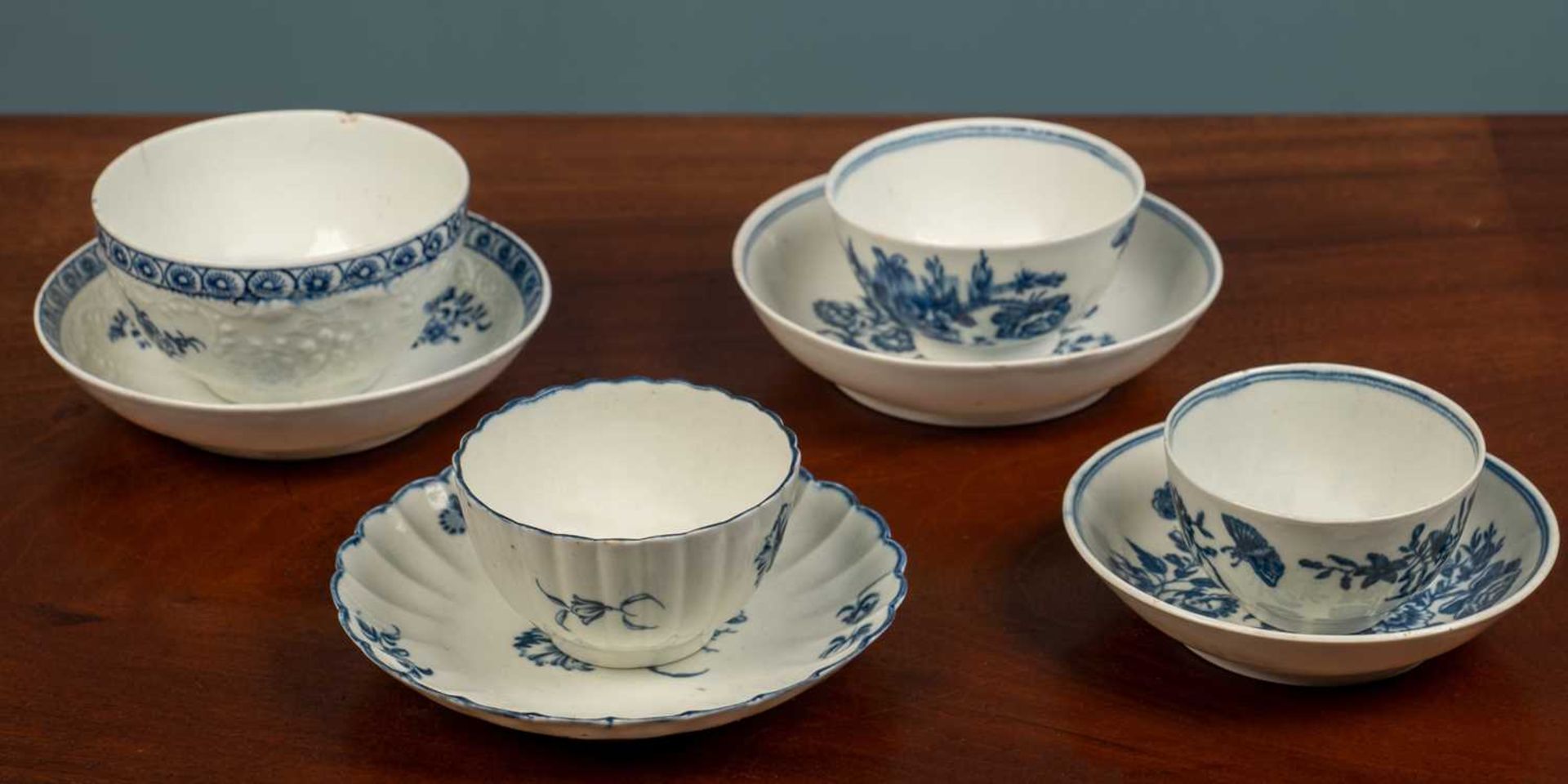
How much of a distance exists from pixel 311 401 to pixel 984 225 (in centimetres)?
47

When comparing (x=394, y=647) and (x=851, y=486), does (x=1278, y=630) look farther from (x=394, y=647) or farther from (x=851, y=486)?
(x=394, y=647)

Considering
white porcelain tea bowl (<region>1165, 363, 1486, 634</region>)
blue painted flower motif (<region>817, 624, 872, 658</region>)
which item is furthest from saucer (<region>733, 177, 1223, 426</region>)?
blue painted flower motif (<region>817, 624, 872, 658</region>)

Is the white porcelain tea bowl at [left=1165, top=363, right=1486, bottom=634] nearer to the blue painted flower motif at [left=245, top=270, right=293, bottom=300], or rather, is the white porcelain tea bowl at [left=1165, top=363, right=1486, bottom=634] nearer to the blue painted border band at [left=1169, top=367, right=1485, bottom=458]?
the blue painted border band at [left=1169, top=367, right=1485, bottom=458]

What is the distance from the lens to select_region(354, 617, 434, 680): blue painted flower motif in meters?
0.81

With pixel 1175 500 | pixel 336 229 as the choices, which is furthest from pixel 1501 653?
pixel 336 229

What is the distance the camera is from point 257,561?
38.0 inches

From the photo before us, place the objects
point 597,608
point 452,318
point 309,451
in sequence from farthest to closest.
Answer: point 452,318, point 309,451, point 597,608

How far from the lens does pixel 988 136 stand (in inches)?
49.3

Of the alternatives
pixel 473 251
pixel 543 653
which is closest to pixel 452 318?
pixel 473 251

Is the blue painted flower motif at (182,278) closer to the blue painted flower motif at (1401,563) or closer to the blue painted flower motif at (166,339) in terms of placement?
the blue painted flower motif at (166,339)

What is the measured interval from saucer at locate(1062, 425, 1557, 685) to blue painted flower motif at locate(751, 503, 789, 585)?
0.13 m

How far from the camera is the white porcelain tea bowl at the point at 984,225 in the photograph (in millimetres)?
1069

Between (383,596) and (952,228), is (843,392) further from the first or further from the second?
(383,596)

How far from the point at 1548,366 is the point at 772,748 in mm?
575
